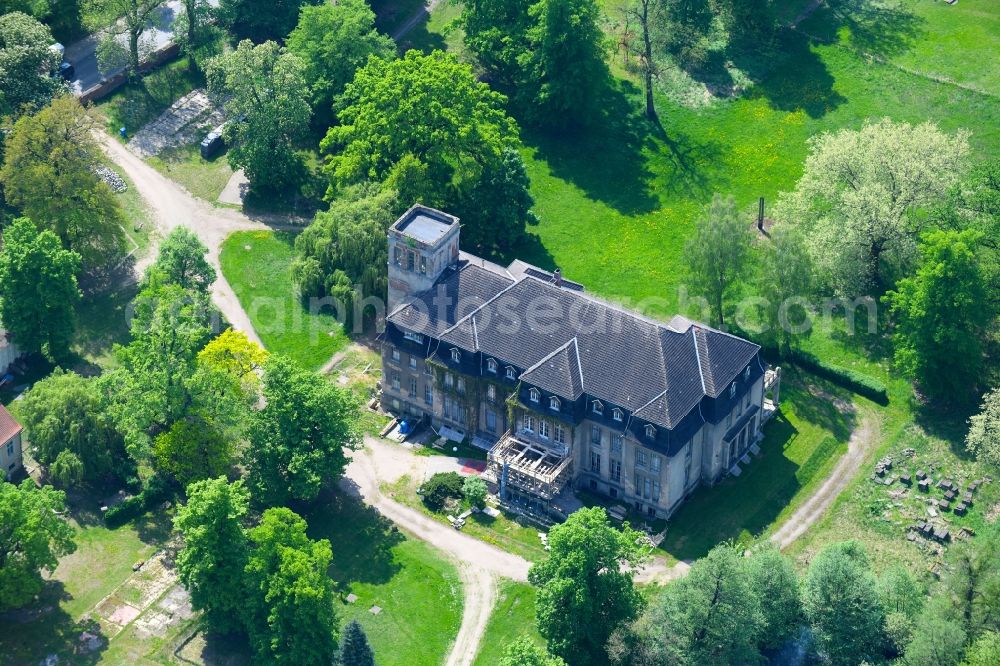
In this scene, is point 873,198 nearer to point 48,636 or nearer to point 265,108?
point 265,108

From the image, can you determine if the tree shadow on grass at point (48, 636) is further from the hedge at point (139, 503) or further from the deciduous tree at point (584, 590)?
the deciduous tree at point (584, 590)

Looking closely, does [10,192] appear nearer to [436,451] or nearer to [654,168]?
[436,451]

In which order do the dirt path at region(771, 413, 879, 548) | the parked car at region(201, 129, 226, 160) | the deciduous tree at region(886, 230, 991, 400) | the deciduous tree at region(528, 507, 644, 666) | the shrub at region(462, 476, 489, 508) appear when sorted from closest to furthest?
the deciduous tree at region(528, 507, 644, 666) → the dirt path at region(771, 413, 879, 548) → the shrub at region(462, 476, 489, 508) → the deciduous tree at region(886, 230, 991, 400) → the parked car at region(201, 129, 226, 160)

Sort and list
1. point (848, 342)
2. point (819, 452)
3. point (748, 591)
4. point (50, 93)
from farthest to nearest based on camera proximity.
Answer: point (50, 93) < point (848, 342) < point (819, 452) < point (748, 591)

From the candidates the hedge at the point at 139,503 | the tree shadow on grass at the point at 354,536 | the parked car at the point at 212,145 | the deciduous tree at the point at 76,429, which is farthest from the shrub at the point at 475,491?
the parked car at the point at 212,145

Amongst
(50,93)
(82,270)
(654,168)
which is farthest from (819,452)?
(50,93)

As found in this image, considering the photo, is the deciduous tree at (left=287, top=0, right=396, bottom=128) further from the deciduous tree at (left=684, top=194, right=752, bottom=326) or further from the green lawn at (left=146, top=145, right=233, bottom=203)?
the deciduous tree at (left=684, top=194, right=752, bottom=326)

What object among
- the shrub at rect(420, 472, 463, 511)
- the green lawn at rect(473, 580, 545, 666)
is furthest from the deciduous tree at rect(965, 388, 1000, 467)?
the shrub at rect(420, 472, 463, 511)
